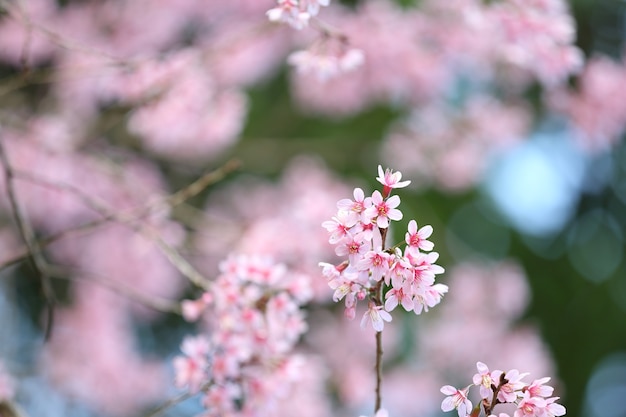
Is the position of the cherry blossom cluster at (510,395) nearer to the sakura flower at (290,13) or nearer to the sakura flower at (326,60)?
the sakura flower at (290,13)

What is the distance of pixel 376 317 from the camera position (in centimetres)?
86

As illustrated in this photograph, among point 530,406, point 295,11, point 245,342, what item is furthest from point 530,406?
point 295,11

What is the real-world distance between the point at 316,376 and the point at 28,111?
64.2 inches

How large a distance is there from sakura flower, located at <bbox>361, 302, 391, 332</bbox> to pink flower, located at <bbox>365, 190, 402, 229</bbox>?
0.32 feet

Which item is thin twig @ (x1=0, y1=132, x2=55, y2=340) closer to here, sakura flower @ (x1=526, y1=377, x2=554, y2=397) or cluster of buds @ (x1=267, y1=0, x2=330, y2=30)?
cluster of buds @ (x1=267, y1=0, x2=330, y2=30)

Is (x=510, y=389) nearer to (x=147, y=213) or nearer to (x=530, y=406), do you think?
(x=530, y=406)

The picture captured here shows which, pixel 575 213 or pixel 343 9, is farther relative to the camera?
pixel 575 213

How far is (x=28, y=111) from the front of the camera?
2.90 m

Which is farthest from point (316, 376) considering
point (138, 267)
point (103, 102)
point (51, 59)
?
point (51, 59)

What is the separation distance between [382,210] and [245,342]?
0.47 metres

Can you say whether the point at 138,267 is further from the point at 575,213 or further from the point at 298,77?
the point at 575,213

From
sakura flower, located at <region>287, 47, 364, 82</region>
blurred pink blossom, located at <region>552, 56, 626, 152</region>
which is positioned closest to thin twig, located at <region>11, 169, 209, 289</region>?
sakura flower, located at <region>287, 47, 364, 82</region>

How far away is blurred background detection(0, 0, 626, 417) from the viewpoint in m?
2.19

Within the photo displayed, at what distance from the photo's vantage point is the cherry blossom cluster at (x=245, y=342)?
1.19 metres
